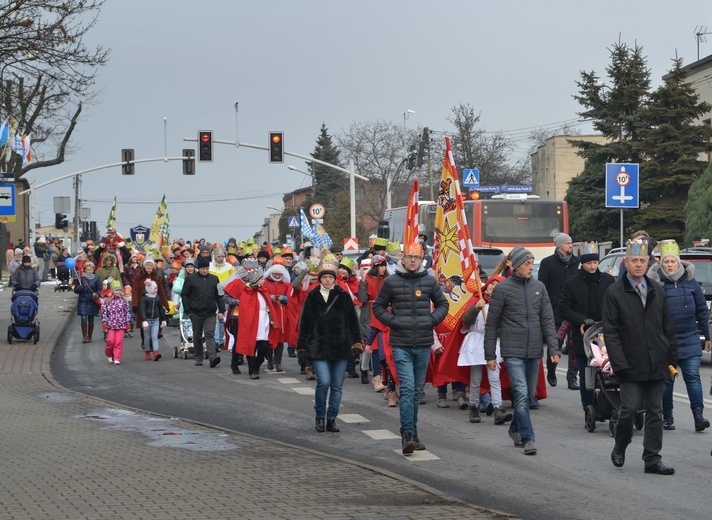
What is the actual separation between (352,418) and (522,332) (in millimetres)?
3245

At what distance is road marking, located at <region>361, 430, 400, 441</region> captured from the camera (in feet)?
39.3

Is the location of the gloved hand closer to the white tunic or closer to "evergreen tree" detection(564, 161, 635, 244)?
the white tunic

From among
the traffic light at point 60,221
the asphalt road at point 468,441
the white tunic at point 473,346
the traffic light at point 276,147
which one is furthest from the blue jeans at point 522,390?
the traffic light at point 60,221

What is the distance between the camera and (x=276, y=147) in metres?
41.8

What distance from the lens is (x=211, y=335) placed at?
1967 cm

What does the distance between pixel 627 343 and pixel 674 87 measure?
137 feet

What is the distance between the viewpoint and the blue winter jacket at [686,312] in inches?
474

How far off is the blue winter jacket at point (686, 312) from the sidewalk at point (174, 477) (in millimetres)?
3886

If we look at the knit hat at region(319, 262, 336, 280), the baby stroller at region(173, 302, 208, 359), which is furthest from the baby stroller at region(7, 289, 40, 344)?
the knit hat at region(319, 262, 336, 280)

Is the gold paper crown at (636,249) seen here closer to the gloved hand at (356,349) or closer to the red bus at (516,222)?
the gloved hand at (356,349)

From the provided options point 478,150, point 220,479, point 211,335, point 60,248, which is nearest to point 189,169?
point 60,248

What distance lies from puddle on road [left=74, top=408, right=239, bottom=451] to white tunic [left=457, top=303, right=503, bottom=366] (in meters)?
2.84

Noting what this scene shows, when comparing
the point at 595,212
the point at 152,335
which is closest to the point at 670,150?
the point at 595,212

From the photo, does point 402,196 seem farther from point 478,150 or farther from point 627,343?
point 627,343
